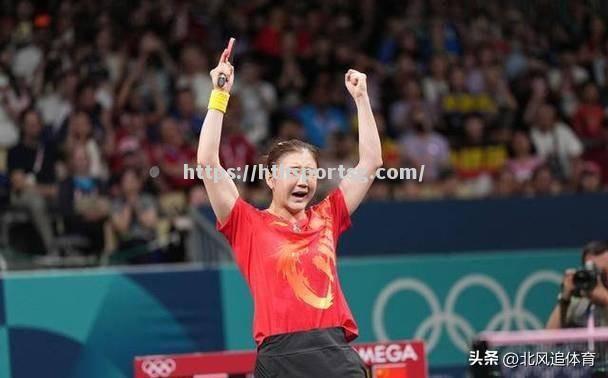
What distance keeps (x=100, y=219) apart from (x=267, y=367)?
6006 millimetres

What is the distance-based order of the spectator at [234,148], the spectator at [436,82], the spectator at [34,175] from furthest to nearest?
the spectator at [436,82]
the spectator at [234,148]
the spectator at [34,175]

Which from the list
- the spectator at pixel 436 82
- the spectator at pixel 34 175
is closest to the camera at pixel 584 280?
the spectator at pixel 34 175

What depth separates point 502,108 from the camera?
14805 millimetres

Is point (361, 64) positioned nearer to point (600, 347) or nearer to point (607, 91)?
point (607, 91)

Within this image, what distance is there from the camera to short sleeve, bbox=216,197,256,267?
5.84 m

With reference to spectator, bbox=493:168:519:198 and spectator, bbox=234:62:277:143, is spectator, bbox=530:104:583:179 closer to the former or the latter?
spectator, bbox=493:168:519:198

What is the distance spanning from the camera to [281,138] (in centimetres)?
1334

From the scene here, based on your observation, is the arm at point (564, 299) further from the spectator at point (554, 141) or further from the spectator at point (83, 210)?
the spectator at point (554, 141)

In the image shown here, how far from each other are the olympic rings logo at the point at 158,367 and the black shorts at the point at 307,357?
64.1 inches

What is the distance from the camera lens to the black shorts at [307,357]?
557 cm

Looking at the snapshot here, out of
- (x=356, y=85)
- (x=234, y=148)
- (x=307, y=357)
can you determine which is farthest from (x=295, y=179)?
(x=234, y=148)

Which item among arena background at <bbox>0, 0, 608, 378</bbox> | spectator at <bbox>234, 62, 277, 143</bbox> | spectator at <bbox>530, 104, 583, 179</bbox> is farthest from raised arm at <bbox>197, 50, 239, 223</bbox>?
spectator at <bbox>530, 104, 583, 179</bbox>

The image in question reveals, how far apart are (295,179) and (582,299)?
236cm

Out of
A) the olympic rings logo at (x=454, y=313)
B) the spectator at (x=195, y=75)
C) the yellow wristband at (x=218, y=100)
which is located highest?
the spectator at (x=195, y=75)
